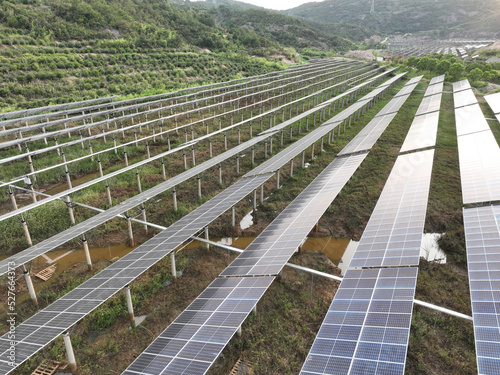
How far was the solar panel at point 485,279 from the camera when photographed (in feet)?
24.7

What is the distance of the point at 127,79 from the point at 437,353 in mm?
54752

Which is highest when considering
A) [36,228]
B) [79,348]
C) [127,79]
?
[127,79]

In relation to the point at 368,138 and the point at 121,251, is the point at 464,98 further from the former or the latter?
the point at 121,251

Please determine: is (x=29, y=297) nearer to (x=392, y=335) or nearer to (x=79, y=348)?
(x=79, y=348)

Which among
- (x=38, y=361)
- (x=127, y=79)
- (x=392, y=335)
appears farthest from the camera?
(x=127, y=79)

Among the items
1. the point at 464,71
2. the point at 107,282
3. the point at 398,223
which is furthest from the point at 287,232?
the point at 464,71

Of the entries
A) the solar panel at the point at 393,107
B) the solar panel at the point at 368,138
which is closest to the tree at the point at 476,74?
the solar panel at the point at 393,107

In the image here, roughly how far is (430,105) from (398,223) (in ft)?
101

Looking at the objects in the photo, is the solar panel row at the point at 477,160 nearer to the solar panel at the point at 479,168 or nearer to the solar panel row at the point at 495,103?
the solar panel at the point at 479,168

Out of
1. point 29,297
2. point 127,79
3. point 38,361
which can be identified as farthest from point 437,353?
point 127,79

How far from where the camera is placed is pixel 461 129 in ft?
91.1

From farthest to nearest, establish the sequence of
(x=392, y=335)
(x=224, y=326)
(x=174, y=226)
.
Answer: (x=174, y=226)
(x=224, y=326)
(x=392, y=335)

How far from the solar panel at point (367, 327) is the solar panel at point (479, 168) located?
25.9 feet

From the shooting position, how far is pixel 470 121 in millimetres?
29641
